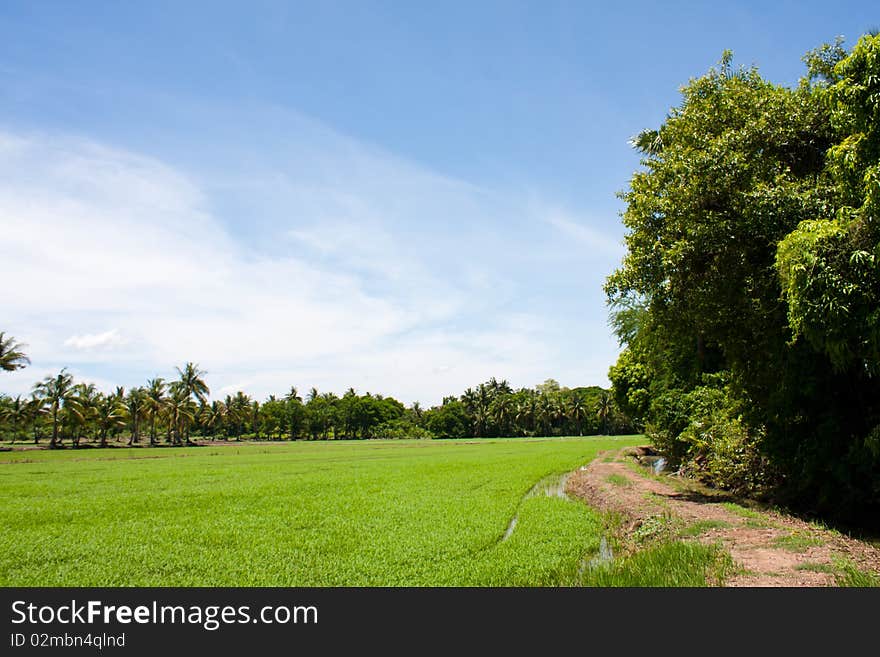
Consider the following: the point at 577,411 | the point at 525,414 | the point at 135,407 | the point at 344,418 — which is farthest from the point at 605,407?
the point at 135,407

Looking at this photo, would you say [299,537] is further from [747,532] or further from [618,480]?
[618,480]

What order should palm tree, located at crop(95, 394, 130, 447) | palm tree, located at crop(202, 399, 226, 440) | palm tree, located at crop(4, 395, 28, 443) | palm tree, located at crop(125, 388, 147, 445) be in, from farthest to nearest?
palm tree, located at crop(202, 399, 226, 440) < palm tree, located at crop(125, 388, 147, 445) < palm tree, located at crop(95, 394, 130, 447) < palm tree, located at crop(4, 395, 28, 443)

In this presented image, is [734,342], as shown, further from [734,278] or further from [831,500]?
[831,500]

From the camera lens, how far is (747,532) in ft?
34.0

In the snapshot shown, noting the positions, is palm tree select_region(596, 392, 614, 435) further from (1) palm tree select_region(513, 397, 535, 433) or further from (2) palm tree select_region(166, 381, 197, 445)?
(2) palm tree select_region(166, 381, 197, 445)

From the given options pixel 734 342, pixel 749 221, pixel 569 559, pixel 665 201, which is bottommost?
pixel 569 559

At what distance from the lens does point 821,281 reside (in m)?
8.38

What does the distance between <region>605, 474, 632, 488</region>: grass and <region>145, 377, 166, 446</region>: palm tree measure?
71659 mm

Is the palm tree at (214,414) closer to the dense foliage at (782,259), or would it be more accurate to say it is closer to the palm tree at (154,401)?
the palm tree at (154,401)

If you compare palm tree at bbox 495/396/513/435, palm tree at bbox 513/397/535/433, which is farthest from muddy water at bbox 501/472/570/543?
palm tree at bbox 513/397/535/433

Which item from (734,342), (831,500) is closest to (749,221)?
(734,342)

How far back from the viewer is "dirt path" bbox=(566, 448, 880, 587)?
24.7 ft

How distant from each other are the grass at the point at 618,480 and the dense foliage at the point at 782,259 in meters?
4.90

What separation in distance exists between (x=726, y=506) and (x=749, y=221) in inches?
311
